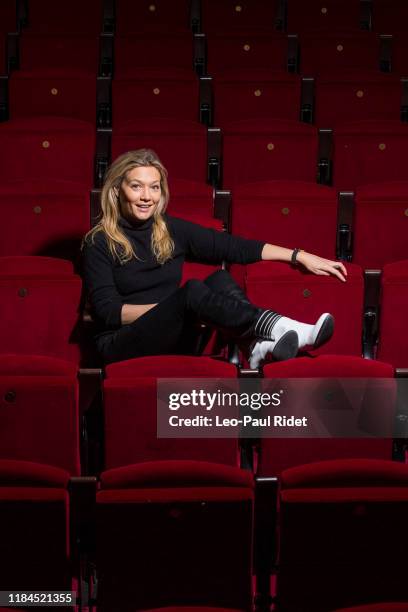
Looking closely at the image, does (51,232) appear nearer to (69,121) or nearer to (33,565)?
(69,121)

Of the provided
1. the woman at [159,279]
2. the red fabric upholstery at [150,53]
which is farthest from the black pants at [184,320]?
the red fabric upholstery at [150,53]

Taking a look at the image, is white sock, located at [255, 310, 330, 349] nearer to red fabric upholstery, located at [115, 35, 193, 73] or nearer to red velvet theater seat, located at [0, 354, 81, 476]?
red velvet theater seat, located at [0, 354, 81, 476]

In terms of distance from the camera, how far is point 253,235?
3.13ft

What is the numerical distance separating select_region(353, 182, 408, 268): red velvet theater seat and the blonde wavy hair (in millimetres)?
208

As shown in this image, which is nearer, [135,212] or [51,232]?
[135,212]

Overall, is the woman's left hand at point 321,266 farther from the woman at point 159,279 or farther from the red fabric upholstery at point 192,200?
the red fabric upholstery at point 192,200

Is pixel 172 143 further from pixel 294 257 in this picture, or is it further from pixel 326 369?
pixel 326 369

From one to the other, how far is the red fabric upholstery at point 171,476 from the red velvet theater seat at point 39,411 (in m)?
0.11

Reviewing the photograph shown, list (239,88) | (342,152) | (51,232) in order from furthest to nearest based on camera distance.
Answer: (239,88) < (342,152) < (51,232)

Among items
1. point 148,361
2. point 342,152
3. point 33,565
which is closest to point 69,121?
point 342,152

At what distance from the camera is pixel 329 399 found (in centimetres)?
68

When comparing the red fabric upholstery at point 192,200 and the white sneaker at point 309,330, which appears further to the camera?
the red fabric upholstery at point 192,200

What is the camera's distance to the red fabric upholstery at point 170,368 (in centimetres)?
67

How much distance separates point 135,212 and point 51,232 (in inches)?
5.8
